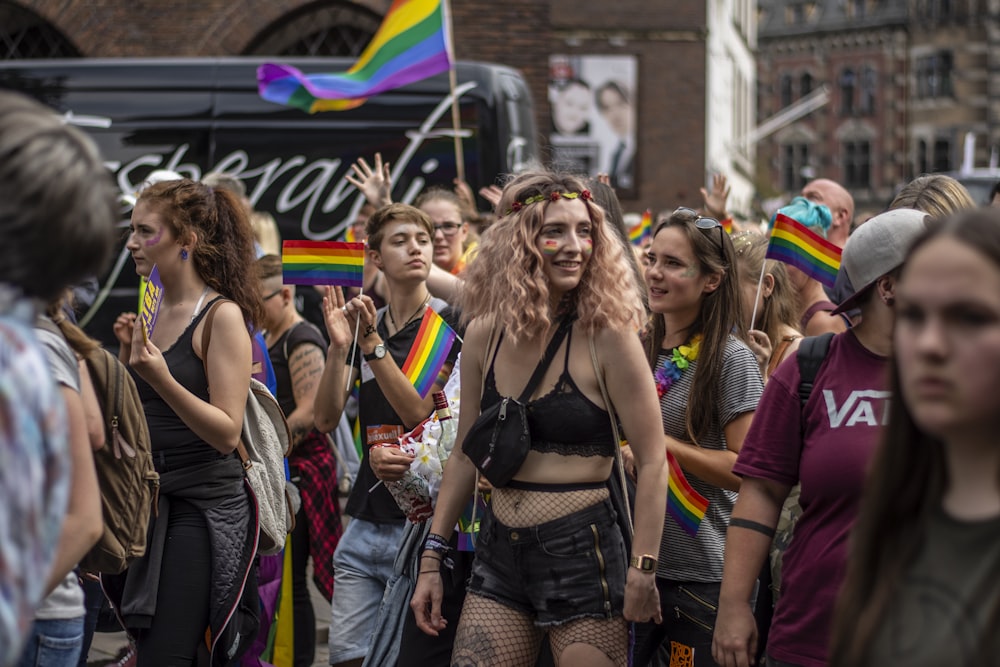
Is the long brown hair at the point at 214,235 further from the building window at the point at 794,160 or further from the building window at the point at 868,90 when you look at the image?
the building window at the point at 868,90

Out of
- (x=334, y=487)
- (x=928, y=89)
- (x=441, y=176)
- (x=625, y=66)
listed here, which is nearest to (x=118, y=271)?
(x=441, y=176)

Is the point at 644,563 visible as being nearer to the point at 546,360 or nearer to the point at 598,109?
the point at 546,360

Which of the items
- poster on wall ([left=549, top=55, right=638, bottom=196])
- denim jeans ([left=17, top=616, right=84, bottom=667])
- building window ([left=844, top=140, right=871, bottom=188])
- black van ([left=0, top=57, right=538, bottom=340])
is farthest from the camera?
building window ([left=844, top=140, right=871, bottom=188])

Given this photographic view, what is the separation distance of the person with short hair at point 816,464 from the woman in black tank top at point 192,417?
1730 millimetres

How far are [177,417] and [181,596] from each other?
563mm

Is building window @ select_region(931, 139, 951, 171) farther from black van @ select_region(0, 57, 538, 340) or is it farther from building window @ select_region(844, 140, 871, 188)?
black van @ select_region(0, 57, 538, 340)

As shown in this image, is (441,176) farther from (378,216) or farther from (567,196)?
(567,196)

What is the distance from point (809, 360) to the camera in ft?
11.2

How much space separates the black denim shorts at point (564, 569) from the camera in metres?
3.76

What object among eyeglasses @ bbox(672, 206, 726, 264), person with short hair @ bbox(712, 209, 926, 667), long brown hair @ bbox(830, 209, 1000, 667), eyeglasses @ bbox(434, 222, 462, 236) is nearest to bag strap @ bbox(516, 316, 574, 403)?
person with short hair @ bbox(712, 209, 926, 667)

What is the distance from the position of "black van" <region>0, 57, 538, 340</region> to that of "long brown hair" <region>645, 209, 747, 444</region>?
520 centimetres

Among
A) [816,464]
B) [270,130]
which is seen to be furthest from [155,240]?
[270,130]

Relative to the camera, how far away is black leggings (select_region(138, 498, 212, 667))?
14.2ft

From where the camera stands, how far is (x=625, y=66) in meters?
26.2
